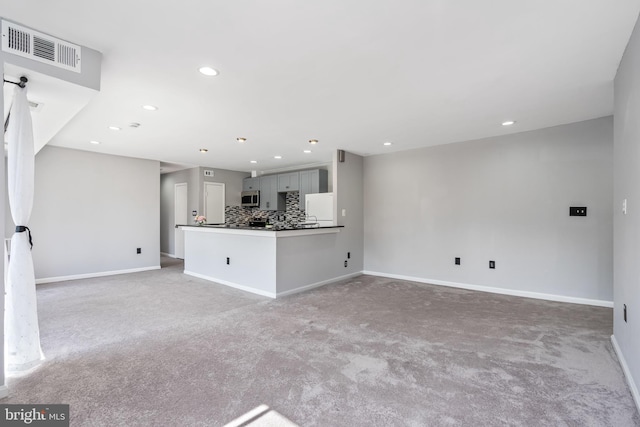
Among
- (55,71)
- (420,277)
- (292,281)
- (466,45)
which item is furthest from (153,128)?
(420,277)

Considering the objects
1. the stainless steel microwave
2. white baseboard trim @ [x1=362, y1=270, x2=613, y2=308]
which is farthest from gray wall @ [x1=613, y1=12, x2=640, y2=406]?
the stainless steel microwave

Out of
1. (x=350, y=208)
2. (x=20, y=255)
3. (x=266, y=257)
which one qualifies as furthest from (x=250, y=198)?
(x=20, y=255)

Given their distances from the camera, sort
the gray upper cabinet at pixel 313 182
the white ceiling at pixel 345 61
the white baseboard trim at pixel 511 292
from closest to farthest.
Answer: the white ceiling at pixel 345 61, the white baseboard trim at pixel 511 292, the gray upper cabinet at pixel 313 182

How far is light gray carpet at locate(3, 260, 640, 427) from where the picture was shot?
71.7 inches

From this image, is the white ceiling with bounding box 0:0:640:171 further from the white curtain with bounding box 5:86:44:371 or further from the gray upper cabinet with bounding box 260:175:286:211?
the gray upper cabinet with bounding box 260:175:286:211

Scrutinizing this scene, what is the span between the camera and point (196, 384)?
2.09 meters

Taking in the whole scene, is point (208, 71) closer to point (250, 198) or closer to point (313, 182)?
point (313, 182)

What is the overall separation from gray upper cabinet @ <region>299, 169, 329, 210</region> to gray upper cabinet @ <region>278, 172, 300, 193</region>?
6.5 inches

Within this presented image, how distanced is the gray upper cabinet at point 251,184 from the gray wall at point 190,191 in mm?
134

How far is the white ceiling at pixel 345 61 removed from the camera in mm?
1787

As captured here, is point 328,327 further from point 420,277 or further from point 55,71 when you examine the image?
point 55,71

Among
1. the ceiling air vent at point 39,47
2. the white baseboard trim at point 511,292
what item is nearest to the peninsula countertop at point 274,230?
the white baseboard trim at point 511,292

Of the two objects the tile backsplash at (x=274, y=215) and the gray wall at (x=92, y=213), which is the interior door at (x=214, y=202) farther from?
the gray wall at (x=92, y=213)

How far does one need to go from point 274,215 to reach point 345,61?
226 inches
